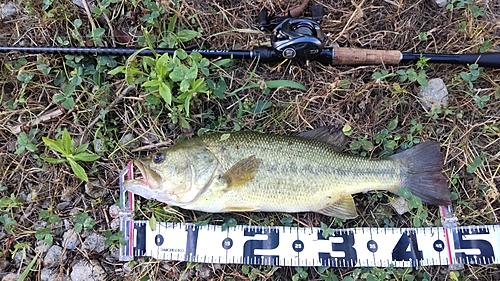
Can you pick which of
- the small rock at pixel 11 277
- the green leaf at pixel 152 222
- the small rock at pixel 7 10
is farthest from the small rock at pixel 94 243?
the small rock at pixel 7 10

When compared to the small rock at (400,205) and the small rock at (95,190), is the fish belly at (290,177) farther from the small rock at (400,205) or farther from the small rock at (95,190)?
the small rock at (95,190)

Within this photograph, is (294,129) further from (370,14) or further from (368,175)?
(370,14)

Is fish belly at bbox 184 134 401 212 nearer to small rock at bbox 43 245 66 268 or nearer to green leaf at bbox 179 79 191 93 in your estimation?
green leaf at bbox 179 79 191 93

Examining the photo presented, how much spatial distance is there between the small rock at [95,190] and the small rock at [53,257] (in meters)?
0.55

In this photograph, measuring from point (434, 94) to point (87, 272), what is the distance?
352 cm

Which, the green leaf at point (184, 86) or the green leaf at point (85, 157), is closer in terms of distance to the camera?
the green leaf at point (184, 86)

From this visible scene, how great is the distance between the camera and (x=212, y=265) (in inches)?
133

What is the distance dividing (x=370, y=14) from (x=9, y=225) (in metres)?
3.85

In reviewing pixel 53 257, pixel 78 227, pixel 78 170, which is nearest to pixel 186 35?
pixel 78 170

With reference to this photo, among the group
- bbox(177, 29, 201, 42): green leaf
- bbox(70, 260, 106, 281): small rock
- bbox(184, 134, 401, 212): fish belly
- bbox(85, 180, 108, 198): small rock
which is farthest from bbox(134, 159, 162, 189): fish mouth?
bbox(177, 29, 201, 42): green leaf

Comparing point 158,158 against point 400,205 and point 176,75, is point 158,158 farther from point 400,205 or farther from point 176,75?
point 400,205

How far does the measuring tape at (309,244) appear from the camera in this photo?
3332 mm

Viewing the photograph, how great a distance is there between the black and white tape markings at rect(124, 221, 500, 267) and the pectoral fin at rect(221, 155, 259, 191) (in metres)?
0.56

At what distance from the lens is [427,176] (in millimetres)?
3279
